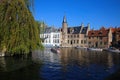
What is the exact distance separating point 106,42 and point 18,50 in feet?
281

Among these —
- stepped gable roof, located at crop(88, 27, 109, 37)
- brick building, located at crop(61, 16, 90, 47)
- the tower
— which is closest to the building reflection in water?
stepped gable roof, located at crop(88, 27, 109, 37)

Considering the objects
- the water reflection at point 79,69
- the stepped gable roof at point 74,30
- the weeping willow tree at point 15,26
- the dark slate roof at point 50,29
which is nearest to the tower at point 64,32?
the stepped gable roof at point 74,30

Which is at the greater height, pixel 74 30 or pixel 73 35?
pixel 74 30

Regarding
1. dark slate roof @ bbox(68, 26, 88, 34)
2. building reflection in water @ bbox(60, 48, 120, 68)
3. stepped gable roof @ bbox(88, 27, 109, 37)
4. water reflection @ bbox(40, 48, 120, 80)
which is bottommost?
water reflection @ bbox(40, 48, 120, 80)

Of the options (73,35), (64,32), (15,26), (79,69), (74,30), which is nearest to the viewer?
(15,26)

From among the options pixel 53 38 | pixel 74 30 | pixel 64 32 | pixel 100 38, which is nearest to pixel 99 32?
pixel 100 38

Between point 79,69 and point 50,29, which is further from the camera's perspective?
point 50,29

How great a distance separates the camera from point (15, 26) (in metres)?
28.1

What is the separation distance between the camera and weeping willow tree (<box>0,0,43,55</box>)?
28.0 m

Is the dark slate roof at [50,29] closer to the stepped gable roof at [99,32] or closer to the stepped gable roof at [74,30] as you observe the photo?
the stepped gable roof at [74,30]

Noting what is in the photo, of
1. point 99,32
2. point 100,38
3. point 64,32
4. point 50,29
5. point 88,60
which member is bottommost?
point 88,60

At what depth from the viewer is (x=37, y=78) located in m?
25.3

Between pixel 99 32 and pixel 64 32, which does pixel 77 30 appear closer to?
pixel 64 32

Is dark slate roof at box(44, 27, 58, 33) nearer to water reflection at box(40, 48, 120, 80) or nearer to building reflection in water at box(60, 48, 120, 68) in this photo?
building reflection in water at box(60, 48, 120, 68)
